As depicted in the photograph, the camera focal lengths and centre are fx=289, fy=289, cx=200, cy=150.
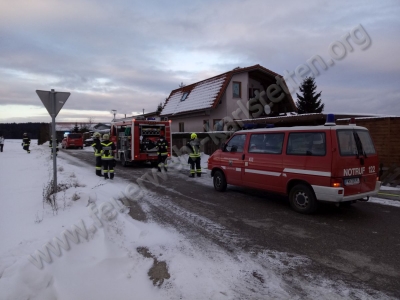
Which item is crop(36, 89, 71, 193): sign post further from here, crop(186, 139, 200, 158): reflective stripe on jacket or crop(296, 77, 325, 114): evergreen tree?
crop(296, 77, 325, 114): evergreen tree

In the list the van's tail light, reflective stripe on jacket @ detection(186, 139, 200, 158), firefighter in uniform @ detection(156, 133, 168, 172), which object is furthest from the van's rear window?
firefighter in uniform @ detection(156, 133, 168, 172)

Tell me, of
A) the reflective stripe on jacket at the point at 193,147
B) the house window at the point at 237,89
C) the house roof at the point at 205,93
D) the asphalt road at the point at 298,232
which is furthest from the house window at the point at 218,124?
the asphalt road at the point at 298,232

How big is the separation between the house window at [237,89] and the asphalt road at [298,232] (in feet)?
49.0

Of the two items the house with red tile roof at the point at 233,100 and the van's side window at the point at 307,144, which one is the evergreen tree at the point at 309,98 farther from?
the van's side window at the point at 307,144

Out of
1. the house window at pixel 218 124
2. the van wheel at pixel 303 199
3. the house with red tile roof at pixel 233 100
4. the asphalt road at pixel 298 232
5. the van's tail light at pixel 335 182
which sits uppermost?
the house with red tile roof at pixel 233 100

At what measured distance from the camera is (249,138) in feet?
25.5

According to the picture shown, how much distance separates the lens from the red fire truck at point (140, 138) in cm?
1402

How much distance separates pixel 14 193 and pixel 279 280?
6.87 metres

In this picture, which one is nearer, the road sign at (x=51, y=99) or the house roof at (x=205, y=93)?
the road sign at (x=51, y=99)

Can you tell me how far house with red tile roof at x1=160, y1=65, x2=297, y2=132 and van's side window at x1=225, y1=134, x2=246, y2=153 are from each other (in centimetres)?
1120

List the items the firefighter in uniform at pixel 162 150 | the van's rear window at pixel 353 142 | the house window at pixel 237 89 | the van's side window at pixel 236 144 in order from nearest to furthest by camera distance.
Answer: the van's rear window at pixel 353 142
the van's side window at pixel 236 144
the firefighter in uniform at pixel 162 150
the house window at pixel 237 89

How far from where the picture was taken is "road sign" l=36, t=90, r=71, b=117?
22.4 feet

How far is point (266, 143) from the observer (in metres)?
7.23

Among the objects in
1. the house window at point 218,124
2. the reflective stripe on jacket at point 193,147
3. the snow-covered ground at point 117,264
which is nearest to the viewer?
the snow-covered ground at point 117,264
